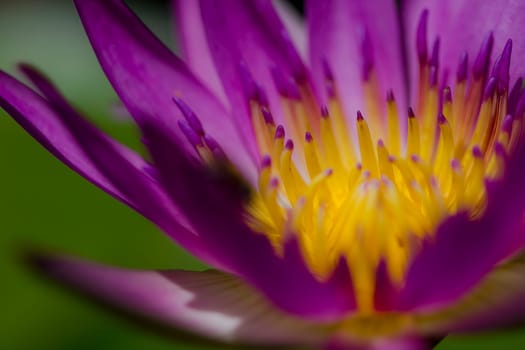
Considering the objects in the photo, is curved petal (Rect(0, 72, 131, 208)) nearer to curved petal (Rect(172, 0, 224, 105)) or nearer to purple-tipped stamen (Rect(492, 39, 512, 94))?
curved petal (Rect(172, 0, 224, 105))

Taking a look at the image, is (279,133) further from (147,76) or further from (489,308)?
(489,308)

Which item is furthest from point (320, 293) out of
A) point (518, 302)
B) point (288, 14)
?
point (288, 14)

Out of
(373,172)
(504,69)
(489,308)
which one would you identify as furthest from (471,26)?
(489,308)

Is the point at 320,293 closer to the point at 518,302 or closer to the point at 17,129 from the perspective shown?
the point at 518,302

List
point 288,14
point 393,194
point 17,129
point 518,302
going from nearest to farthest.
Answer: point 518,302, point 393,194, point 288,14, point 17,129

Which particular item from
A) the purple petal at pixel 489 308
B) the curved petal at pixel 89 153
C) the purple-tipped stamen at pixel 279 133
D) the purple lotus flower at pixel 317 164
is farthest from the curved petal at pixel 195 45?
the purple petal at pixel 489 308

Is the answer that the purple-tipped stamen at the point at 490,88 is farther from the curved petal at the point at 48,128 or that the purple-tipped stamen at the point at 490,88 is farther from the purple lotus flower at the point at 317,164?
the curved petal at the point at 48,128

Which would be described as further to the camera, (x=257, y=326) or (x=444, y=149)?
(x=444, y=149)
